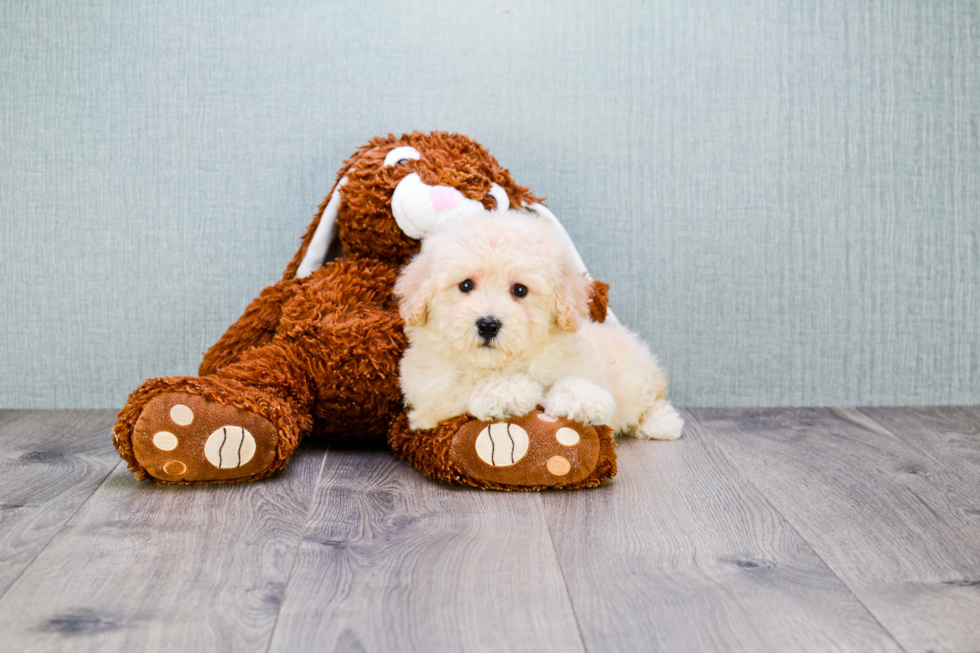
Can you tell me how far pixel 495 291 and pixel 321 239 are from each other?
0.51 metres

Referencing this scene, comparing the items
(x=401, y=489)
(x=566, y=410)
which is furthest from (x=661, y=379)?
(x=401, y=489)

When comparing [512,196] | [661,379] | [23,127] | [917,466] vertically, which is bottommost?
[917,466]

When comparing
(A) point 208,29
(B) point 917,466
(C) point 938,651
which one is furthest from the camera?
(A) point 208,29

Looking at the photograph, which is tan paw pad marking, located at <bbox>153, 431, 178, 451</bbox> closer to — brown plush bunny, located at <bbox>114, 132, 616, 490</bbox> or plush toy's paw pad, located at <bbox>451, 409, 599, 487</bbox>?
brown plush bunny, located at <bbox>114, 132, 616, 490</bbox>

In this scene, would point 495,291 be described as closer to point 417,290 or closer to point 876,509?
point 417,290

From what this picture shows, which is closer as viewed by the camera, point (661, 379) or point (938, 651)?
point (938, 651)

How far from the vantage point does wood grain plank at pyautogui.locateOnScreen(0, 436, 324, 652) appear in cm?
87

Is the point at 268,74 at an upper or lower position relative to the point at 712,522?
upper

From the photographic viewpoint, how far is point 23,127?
5.99 ft

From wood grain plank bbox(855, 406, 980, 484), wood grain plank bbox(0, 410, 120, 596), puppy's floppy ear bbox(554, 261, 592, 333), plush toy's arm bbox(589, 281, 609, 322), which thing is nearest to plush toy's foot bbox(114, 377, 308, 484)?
wood grain plank bbox(0, 410, 120, 596)

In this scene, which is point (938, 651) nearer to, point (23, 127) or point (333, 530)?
point (333, 530)

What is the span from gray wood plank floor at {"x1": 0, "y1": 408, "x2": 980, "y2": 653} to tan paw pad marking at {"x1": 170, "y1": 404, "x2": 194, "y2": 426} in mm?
115

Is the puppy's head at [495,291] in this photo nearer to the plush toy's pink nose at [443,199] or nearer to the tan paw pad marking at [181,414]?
the plush toy's pink nose at [443,199]

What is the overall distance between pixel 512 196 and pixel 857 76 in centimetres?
88
